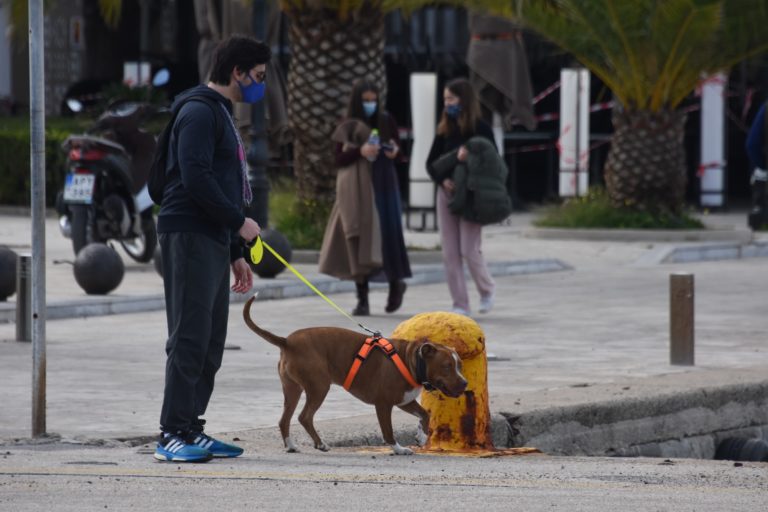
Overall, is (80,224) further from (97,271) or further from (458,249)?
(458,249)

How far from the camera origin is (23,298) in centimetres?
1112

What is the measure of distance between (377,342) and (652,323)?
6105 mm

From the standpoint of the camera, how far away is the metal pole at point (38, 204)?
7.27 metres

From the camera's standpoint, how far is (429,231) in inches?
863

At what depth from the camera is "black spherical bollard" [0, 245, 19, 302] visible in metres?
12.7

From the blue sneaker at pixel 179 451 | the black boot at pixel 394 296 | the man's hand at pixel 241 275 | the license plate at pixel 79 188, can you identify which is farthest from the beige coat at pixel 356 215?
the blue sneaker at pixel 179 451

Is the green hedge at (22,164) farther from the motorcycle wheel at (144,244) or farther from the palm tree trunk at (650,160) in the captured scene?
the palm tree trunk at (650,160)

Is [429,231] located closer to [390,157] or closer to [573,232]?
[573,232]

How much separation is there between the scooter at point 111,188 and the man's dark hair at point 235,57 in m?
9.09

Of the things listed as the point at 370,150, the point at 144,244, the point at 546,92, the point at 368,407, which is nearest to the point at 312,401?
the point at 368,407

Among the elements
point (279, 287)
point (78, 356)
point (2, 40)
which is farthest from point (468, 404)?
point (2, 40)

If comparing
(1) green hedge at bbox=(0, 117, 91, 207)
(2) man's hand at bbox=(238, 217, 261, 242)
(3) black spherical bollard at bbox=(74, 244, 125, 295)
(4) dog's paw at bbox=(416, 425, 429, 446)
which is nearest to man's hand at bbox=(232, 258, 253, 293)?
(2) man's hand at bbox=(238, 217, 261, 242)

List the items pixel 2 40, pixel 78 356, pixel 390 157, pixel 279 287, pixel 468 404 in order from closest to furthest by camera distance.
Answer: pixel 468 404
pixel 78 356
pixel 390 157
pixel 279 287
pixel 2 40

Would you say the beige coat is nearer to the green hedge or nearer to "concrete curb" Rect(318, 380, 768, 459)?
"concrete curb" Rect(318, 380, 768, 459)
